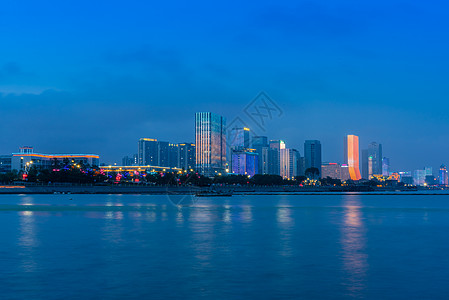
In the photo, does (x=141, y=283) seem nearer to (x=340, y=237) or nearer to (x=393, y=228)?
(x=340, y=237)

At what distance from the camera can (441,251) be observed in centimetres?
3775

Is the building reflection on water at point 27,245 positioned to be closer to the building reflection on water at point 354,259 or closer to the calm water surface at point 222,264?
the calm water surface at point 222,264

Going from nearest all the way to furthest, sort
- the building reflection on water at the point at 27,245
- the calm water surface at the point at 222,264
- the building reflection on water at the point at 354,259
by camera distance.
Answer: the calm water surface at the point at 222,264
the building reflection on water at the point at 354,259
the building reflection on water at the point at 27,245

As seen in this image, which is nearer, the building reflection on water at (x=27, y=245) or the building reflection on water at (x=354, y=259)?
the building reflection on water at (x=354, y=259)

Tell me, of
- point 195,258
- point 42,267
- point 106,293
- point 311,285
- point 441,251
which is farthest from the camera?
point 441,251

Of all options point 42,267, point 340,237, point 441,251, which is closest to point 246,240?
point 340,237

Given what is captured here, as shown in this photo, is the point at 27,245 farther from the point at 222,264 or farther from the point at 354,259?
the point at 354,259

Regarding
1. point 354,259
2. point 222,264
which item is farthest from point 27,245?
point 354,259

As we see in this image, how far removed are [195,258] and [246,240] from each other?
12014 millimetres

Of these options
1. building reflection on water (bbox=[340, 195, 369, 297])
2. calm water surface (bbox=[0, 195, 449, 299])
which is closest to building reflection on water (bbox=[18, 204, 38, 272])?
calm water surface (bbox=[0, 195, 449, 299])

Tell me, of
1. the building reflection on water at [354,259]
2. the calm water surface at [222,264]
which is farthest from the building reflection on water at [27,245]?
the building reflection on water at [354,259]

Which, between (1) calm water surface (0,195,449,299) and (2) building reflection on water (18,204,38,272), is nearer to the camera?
(1) calm water surface (0,195,449,299)

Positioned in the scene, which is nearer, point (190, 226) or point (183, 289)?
point (183, 289)

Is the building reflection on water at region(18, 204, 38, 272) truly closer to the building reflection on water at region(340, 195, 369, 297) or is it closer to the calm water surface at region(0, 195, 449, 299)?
the calm water surface at region(0, 195, 449, 299)
